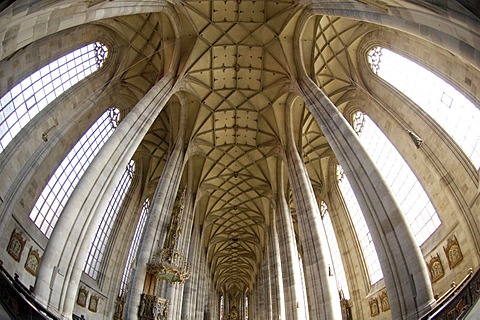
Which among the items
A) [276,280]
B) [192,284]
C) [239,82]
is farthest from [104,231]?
[276,280]

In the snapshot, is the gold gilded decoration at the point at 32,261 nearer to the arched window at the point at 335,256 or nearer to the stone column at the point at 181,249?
the stone column at the point at 181,249

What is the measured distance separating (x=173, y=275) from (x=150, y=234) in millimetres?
2495

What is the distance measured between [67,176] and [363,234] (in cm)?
1798

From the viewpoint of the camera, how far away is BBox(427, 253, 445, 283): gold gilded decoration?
1388 centimetres

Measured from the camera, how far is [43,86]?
51.6 feet

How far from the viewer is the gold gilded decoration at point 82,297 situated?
18859 millimetres

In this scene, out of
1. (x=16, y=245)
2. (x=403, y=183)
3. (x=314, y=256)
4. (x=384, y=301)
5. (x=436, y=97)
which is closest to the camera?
(x=16, y=245)

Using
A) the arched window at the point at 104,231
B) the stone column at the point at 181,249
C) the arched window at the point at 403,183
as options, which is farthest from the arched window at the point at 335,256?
the arched window at the point at 104,231

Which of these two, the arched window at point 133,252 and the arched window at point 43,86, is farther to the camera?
the arched window at point 133,252

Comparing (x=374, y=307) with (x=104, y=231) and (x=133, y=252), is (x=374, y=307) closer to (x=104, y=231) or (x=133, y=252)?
(x=133, y=252)

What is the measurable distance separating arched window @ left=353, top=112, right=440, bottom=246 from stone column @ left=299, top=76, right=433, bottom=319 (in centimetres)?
107

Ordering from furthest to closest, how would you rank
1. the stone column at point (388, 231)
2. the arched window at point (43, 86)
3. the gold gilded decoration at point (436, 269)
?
the gold gilded decoration at point (436, 269) < the arched window at point (43, 86) < the stone column at point (388, 231)

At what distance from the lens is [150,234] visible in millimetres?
18328

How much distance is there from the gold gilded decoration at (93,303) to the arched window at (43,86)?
35.9 ft
